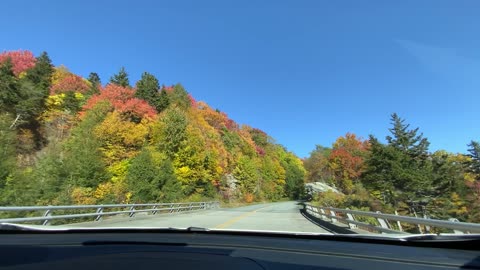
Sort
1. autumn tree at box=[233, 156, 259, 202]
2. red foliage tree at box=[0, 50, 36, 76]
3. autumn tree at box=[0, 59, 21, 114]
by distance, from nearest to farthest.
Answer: autumn tree at box=[0, 59, 21, 114] → red foliage tree at box=[0, 50, 36, 76] → autumn tree at box=[233, 156, 259, 202]

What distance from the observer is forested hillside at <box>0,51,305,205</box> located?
3897 centimetres

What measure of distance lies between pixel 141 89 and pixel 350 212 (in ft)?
179

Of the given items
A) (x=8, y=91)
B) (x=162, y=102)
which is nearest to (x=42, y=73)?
(x=8, y=91)

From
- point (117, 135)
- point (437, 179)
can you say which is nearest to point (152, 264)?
point (117, 135)

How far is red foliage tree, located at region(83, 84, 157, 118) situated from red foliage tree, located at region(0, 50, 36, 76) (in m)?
16.5

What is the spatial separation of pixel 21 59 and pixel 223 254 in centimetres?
7481

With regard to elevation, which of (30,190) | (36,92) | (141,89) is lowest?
(30,190)

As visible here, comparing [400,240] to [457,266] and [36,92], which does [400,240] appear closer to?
[457,266]

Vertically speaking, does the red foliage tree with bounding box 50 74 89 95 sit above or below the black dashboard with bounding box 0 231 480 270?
above

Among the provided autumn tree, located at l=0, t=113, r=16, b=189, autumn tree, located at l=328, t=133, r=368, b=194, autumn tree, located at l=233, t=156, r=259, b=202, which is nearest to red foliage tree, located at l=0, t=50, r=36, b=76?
autumn tree, located at l=0, t=113, r=16, b=189

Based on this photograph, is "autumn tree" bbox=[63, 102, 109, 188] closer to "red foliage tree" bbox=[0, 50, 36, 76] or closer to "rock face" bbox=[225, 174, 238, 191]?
"red foliage tree" bbox=[0, 50, 36, 76]

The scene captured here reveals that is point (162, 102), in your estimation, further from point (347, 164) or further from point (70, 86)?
point (347, 164)

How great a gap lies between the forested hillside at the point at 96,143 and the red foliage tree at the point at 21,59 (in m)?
0.16

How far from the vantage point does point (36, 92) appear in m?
53.7
